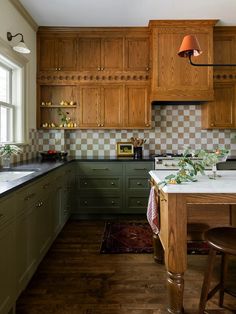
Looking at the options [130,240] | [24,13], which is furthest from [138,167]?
[24,13]

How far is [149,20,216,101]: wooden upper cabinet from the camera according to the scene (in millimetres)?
4004

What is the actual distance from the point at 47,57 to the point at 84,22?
758mm

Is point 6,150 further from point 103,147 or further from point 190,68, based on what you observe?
point 190,68

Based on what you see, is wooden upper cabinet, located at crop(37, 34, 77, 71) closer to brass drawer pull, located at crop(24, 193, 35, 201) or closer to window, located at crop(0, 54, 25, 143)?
window, located at crop(0, 54, 25, 143)

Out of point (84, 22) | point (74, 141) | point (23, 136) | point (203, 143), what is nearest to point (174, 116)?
point (203, 143)

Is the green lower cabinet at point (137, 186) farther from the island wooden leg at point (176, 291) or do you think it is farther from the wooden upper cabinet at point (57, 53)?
the island wooden leg at point (176, 291)

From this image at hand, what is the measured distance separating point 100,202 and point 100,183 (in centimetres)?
28

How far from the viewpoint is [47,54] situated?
166 inches

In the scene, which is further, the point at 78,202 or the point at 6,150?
the point at 78,202

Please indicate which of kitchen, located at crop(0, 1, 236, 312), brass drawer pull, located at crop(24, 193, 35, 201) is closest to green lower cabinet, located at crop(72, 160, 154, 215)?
kitchen, located at crop(0, 1, 236, 312)

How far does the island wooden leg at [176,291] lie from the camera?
1765 millimetres

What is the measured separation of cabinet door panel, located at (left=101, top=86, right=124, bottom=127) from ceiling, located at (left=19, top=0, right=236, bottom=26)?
0.98 meters

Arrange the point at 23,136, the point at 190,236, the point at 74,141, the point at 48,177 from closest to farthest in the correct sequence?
the point at 190,236 → the point at 48,177 → the point at 23,136 → the point at 74,141

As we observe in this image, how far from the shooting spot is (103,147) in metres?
4.54
